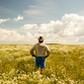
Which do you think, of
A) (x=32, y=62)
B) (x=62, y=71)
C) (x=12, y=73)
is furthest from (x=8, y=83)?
(x=32, y=62)

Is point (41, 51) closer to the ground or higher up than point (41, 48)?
closer to the ground

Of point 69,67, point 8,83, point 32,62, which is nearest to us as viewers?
point 8,83

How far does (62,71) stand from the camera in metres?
15.6

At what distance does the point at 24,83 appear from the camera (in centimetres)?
1133

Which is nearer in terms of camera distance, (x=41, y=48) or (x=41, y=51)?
(x=41, y=48)

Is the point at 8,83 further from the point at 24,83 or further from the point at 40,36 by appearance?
the point at 40,36

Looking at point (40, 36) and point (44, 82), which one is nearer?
point (44, 82)

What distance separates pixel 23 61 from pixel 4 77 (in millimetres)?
9464

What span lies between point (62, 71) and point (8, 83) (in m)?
5.44

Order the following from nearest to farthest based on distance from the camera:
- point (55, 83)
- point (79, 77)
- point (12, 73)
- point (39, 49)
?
point (55, 83)
point (12, 73)
point (79, 77)
point (39, 49)

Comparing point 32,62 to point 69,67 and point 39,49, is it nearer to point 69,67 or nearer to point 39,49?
point 69,67

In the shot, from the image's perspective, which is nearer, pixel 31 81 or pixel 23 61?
pixel 31 81

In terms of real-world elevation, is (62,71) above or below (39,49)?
below

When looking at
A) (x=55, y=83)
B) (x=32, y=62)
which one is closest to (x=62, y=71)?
(x=55, y=83)
